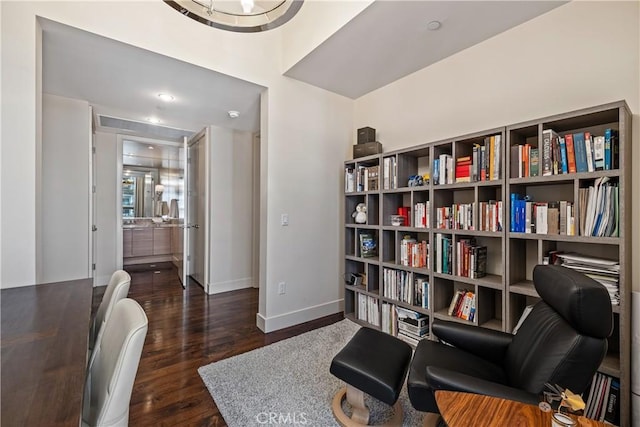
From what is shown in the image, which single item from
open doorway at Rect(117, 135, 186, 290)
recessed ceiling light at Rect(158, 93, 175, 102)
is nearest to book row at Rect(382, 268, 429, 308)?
recessed ceiling light at Rect(158, 93, 175, 102)

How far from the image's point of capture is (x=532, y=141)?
2115 mm

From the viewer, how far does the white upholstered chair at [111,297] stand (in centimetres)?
147

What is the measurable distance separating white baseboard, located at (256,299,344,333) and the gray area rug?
0.31m

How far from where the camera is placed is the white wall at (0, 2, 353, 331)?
1.78m

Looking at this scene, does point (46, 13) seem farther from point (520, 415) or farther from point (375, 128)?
point (520, 415)

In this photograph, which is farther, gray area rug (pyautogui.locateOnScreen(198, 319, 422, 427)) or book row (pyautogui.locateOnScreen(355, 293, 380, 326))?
book row (pyautogui.locateOnScreen(355, 293, 380, 326))

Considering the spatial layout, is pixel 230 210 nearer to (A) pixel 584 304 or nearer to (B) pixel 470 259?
(B) pixel 470 259

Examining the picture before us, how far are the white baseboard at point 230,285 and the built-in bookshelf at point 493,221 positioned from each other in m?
1.93

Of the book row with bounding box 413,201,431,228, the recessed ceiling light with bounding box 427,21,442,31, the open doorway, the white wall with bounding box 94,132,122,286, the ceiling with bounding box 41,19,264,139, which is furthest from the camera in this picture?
the open doorway

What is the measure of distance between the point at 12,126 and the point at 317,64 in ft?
7.41

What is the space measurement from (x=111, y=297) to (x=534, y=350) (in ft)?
7.04

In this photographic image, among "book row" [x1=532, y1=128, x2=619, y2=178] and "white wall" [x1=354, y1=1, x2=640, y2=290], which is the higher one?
"white wall" [x1=354, y1=1, x2=640, y2=290]

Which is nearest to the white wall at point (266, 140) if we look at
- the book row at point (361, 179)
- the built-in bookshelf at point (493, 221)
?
the book row at point (361, 179)

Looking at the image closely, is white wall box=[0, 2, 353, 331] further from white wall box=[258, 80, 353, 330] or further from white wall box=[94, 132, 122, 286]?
white wall box=[94, 132, 122, 286]
